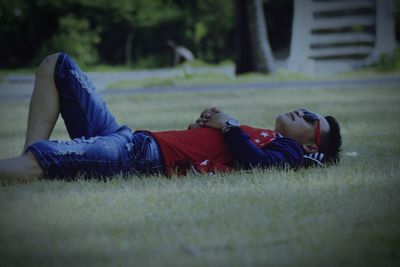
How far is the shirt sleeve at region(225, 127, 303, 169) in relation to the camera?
4.48m

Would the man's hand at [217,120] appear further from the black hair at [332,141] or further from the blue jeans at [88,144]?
the black hair at [332,141]

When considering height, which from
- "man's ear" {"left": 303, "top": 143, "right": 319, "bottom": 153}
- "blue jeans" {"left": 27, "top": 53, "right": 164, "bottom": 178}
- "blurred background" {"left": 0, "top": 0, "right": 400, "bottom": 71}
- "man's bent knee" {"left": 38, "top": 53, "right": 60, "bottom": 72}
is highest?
"man's bent knee" {"left": 38, "top": 53, "right": 60, "bottom": 72}

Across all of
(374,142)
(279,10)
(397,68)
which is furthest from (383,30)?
(374,142)

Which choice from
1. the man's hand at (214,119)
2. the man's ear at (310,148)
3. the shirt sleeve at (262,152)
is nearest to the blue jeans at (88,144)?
the man's hand at (214,119)

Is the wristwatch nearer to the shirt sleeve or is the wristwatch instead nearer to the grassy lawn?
the shirt sleeve

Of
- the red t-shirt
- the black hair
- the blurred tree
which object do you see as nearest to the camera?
the red t-shirt

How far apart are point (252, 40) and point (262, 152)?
43.8ft

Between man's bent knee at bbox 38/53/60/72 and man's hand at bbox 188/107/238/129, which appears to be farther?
man's bent knee at bbox 38/53/60/72

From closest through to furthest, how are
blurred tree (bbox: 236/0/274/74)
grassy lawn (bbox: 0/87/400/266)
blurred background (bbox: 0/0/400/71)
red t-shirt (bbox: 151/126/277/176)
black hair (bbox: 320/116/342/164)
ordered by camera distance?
grassy lawn (bbox: 0/87/400/266) < red t-shirt (bbox: 151/126/277/176) < black hair (bbox: 320/116/342/164) < blurred tree (bbox: 236/0/274/74) < blurred background (bbox: 0/0/400/71)

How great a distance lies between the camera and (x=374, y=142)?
6383mm

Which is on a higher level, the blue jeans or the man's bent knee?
the man's bent knee

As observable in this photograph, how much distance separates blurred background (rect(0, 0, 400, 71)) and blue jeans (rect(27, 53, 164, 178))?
959 inches

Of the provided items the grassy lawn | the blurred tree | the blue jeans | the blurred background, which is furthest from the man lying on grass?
the blurred background

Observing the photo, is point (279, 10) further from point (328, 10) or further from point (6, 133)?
point (6, 133)
